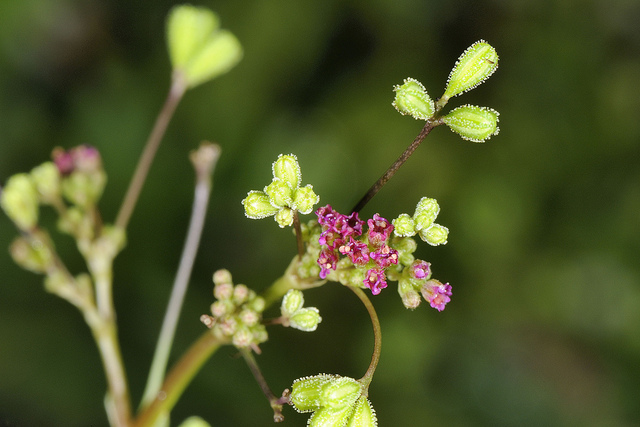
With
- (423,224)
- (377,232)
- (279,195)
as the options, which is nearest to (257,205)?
(279,195)

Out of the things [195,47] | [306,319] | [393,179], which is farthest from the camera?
[393,179]

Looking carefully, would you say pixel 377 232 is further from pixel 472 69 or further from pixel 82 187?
pixel 82 187

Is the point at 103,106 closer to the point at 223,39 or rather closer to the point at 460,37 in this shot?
the point at 223,39

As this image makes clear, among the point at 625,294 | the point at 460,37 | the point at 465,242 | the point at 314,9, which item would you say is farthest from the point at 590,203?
the point at 314,9

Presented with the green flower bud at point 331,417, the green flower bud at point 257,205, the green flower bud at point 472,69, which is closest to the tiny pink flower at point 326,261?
the green flower bud at point 257,205

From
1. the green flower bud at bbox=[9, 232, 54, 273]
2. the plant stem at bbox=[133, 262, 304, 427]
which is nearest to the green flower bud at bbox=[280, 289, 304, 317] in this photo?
the plant stem at bbox=[133, 262, 304, 427]

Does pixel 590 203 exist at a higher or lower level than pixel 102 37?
higher
